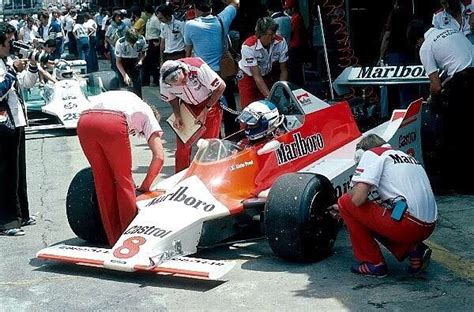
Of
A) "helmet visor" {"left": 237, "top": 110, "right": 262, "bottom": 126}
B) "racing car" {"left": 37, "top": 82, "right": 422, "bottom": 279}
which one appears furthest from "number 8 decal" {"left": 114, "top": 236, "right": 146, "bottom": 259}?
"helmet visor" {"left": 237, "top": 110, "right": 262, "bottom": 126}

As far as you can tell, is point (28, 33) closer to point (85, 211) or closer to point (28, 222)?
point (28, 222)

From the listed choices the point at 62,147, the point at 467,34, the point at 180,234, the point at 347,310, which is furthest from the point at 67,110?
the point at 347,310

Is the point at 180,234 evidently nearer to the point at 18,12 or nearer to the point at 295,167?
the point at 295,167

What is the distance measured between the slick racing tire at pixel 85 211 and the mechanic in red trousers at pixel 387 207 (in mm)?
2035

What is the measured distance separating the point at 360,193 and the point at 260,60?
4.26 metres

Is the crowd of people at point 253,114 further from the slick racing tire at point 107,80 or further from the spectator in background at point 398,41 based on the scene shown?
the slick racing tire at point 107,80

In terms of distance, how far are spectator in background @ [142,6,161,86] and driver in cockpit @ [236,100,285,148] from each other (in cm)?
1120

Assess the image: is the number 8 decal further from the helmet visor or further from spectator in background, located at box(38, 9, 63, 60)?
spectator in background, located at box(38, 9, 63, 60)

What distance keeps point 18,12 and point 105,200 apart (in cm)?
4317

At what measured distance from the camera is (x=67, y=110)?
45.5 ft

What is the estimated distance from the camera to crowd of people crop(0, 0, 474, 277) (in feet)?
19.6

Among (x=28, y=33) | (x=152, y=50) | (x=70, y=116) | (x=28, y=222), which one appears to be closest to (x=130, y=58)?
(x=70, y=116)

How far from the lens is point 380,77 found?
8945 mm

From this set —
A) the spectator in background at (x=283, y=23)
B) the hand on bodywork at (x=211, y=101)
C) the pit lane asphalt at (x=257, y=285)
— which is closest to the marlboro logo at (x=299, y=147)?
the pit lane asphalt at (x=257, y=285)
